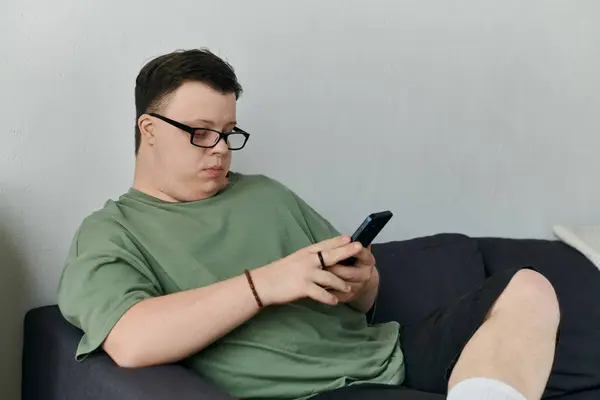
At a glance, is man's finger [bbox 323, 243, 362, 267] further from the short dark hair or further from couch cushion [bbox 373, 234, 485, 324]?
couch cushion [bbox 373, 234, 485, 324]

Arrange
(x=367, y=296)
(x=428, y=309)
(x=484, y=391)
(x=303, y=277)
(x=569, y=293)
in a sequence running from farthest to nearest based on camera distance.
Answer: (x=569, y=293), (x=428, y=309), (x=367, y=296), (x=303, y=277), (x=484, y=391)

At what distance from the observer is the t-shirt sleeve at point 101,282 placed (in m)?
1.32

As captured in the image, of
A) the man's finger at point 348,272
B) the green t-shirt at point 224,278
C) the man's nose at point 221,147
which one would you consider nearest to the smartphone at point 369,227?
the man's finger at point 348,272

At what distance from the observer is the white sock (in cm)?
112

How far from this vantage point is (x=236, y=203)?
5.29ft

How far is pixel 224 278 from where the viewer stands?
1488mm

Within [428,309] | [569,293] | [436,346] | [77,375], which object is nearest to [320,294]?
[436,346]

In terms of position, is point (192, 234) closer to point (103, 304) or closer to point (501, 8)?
point (103, 304)

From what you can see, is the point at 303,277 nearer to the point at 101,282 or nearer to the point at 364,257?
the point at 364,257

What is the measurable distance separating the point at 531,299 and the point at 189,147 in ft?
2.21

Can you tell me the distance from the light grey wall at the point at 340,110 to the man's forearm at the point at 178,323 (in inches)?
20.5

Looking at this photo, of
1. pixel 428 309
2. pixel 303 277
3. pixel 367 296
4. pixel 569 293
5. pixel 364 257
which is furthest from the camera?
pixel 569 293

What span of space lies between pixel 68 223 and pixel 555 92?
145cm

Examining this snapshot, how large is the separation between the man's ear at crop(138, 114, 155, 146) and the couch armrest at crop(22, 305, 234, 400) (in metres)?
0.38
